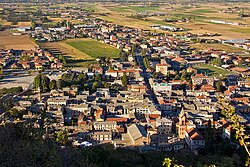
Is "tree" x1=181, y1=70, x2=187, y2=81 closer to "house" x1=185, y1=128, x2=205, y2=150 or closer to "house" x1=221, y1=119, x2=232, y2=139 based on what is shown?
"house" x1=221, y1=119, x2=232, y2=139

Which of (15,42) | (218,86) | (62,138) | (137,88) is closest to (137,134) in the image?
(62,138)

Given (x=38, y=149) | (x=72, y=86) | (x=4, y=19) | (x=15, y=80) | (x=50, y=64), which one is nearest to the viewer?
(x=38, y=149)

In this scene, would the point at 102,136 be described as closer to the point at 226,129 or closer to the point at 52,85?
the point at 226,129

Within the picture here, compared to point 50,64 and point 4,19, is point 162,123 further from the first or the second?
point 4,19

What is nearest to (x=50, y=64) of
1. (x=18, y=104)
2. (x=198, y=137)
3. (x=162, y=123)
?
(x=18, y=104)

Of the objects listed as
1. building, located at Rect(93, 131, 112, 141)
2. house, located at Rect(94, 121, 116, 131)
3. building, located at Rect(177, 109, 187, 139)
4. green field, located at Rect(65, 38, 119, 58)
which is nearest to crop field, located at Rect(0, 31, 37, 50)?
green field, located at Rect(65, 38, 119, 58)
